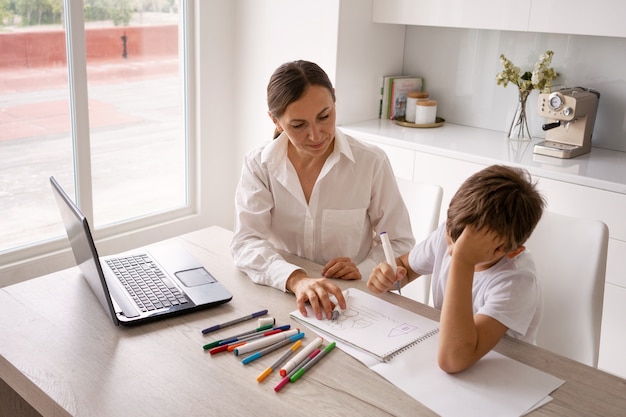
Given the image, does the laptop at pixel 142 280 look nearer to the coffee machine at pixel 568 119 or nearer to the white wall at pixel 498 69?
the coffee machine at pixel 568 119

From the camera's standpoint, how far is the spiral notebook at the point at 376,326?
1.28m

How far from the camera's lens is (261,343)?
4.17 ft

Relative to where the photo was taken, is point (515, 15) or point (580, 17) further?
point (515, 15)

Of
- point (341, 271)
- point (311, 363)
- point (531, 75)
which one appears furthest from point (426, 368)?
point (531, 75)

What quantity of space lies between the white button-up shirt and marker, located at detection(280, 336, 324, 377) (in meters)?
0.53

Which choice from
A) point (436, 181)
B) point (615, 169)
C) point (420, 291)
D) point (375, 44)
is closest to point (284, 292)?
point (420, 291)

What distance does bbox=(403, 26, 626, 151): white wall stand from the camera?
2.82 meters

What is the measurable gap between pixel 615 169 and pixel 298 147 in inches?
57.5

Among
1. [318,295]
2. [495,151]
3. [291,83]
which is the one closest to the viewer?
[318,295]

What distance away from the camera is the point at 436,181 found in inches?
110

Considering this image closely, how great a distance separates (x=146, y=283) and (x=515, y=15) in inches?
79.0

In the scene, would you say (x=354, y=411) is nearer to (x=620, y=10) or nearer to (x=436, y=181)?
(x=436, y=181)

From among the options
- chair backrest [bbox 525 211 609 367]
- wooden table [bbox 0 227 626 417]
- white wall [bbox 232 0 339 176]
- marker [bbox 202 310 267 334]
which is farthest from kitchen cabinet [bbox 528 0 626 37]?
marker [bbox 202 310 267 334]

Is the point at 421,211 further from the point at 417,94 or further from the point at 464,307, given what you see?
the point at 417,94
